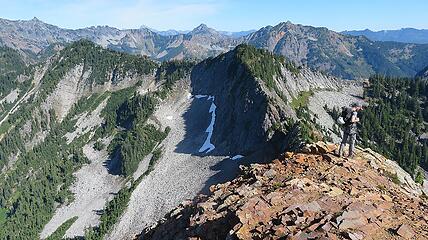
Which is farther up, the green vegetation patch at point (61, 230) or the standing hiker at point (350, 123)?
the standing hiker at point (350, 123)

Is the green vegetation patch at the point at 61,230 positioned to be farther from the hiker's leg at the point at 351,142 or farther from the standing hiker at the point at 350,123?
the standing hiker at the point at 350,123

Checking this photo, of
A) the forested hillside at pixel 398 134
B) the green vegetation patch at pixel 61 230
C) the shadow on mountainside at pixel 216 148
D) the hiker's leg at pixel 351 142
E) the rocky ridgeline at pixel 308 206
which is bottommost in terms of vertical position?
the green vegetation patch at pixel 61 230

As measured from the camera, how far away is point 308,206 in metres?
27.9

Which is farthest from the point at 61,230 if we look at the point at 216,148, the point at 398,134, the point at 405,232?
the point at 398,134

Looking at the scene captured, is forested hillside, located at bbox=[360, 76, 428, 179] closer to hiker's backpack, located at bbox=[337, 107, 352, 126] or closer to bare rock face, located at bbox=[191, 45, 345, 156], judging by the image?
bare rock face, located at bbox=[191, 45, 345, 156]

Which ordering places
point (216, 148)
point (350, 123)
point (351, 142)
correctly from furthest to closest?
Result: point (216, 148) → point (351, 142) → point (350, 123)

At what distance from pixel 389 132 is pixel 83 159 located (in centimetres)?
12059

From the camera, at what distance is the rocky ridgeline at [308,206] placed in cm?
2531

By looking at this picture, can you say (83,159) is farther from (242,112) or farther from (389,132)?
(389,132)

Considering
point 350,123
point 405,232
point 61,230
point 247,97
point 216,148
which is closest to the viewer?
point 405,232

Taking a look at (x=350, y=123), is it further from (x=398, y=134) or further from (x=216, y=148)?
(x=398, y=134)

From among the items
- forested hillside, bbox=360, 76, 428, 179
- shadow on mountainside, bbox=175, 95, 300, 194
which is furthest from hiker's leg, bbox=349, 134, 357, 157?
forested hillside, bbox=360, 76, 428, 179

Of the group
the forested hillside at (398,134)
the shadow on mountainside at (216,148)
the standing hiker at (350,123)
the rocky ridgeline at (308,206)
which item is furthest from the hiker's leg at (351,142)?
the forested hillside at (398,134)

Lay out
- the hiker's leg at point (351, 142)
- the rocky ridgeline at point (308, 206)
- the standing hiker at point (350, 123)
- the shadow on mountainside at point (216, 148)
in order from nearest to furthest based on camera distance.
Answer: the rocky ridgeline at point (308, 206), the standing hiker at point (350, 123), the hiker's leg at point (351, 142), the shadow on mountainside at point (216, 148)
